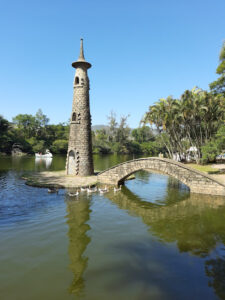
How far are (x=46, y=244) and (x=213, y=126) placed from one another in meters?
40.8

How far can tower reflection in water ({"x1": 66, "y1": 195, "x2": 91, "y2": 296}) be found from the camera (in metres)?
6.99

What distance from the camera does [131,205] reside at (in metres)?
16.4

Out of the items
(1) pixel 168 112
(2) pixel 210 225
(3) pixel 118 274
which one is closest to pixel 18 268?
(3) pixel 118 274

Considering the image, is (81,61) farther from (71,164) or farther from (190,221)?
(190,221)

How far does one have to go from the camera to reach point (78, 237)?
1030cm

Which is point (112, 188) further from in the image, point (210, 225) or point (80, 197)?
point (210, 225)

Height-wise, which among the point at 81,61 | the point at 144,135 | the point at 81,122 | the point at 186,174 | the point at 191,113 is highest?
the point at 144,135

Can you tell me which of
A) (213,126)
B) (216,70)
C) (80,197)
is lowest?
(80,197)

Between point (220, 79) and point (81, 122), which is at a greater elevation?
point (220, 79)

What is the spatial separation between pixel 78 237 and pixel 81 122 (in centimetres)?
1714

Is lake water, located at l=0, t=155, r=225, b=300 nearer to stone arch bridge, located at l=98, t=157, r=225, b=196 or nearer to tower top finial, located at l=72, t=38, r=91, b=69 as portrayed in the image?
stone arch bridge, located at l=98, t=157, r=225, b=196

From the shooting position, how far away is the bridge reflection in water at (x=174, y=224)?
25.9ft

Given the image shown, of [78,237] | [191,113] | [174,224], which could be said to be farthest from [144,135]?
[78,237]

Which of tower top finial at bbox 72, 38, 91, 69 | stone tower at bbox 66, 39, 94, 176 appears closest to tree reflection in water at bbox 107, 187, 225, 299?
stone tower at bbox 66, 39, 94, 176
